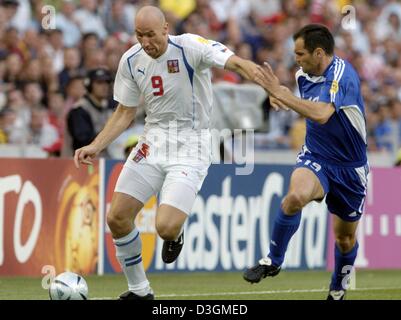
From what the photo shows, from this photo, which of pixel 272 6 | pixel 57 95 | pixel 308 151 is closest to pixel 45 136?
pixel 57 95

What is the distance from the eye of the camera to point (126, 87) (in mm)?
11234

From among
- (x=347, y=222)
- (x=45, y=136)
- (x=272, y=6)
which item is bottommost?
(x=347, y=222)

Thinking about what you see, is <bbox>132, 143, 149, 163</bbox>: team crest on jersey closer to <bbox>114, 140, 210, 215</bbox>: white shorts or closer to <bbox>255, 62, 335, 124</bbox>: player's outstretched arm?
<bbox>114, 140, 210, 215</bbox>: white shorts

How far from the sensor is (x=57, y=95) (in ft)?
59.1

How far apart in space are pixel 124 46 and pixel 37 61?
151 cm

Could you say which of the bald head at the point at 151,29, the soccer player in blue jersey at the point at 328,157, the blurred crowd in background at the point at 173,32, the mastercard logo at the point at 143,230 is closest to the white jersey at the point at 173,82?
the bald head at the point at 151,29

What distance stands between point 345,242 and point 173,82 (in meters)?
2.24

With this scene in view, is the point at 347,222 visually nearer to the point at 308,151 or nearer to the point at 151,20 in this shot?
the point at 308,151

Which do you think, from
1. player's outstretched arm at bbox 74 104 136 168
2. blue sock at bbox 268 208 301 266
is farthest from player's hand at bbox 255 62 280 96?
player's outstretched arm at bbox 74 104 136 168

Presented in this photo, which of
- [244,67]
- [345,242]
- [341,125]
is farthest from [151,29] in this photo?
[345,242]

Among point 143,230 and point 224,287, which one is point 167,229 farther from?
point 143,230

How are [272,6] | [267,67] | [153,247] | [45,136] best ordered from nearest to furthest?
[267,67] → [153,247] → [45,136] → [272,6]

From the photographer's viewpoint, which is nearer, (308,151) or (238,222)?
(308,151)

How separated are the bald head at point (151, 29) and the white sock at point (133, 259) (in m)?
1.68
